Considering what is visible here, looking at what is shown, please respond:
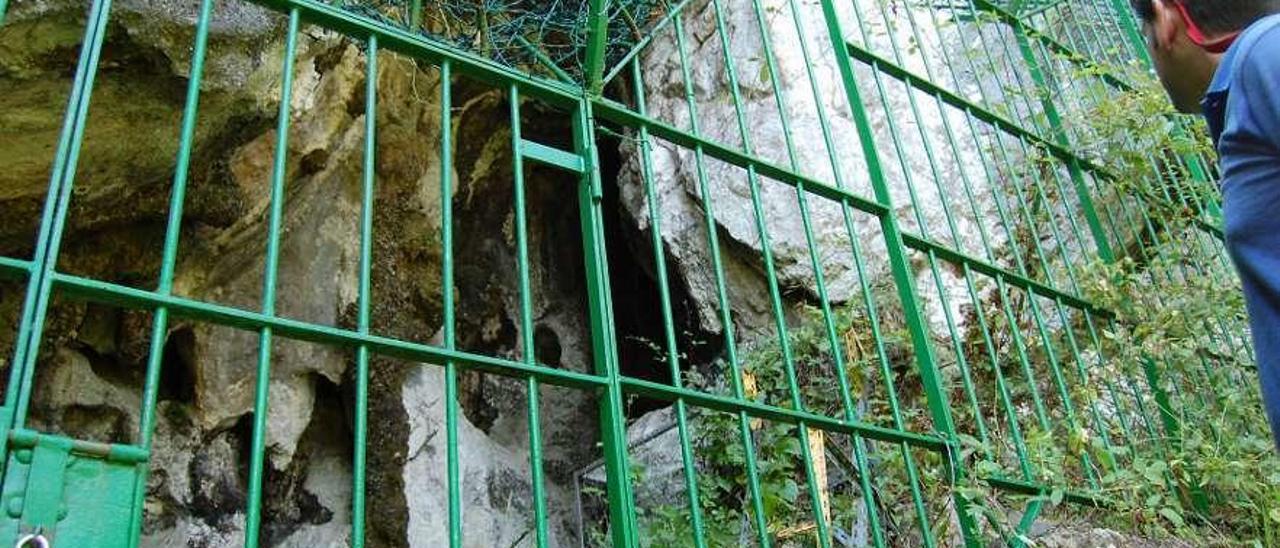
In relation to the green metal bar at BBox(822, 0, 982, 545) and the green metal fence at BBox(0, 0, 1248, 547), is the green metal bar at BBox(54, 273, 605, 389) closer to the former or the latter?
the green metal fence at BBox(0, 0, 1248, 547)

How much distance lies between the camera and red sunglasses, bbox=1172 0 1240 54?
1505 millimetres

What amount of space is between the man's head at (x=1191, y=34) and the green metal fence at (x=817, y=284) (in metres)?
1.23

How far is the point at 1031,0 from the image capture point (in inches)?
218

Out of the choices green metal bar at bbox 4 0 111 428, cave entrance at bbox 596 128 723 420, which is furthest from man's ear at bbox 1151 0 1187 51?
cave entrance at bbox 596 128 723 420

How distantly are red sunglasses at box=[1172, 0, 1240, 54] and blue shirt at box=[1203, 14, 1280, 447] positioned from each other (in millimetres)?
187

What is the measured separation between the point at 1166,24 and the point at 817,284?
5.75 feet

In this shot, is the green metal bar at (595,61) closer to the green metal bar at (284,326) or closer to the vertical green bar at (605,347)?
the vertical green bar at (605,347)

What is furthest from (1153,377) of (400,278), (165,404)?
(165,404)

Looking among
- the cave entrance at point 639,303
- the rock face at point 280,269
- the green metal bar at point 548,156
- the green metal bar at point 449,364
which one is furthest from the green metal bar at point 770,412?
the cave entrance at point 639,303

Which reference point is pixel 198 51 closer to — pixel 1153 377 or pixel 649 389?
pixel 649 389

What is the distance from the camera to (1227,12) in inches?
59.4

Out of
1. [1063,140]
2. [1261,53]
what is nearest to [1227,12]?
[1261,53]

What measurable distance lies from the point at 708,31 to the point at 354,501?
552cm

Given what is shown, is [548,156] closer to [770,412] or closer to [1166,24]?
[770,412]
